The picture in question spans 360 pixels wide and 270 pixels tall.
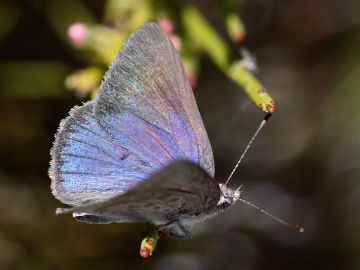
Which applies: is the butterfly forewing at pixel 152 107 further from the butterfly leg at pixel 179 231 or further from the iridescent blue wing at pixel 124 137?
the butterfly leg at pixel 179 231

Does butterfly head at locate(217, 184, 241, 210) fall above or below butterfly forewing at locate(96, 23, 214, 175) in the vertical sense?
below

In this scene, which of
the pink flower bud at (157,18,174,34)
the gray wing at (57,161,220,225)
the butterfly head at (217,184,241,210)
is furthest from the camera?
the pink flower bud at (157,18,174,34)

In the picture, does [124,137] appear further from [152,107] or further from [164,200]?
[164,200]

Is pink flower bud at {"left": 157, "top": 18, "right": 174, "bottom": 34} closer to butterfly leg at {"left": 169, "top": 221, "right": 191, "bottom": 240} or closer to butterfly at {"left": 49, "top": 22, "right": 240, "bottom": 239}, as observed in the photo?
butterfly at {"left": 49, "top": 22, "right": 240, "bottom": 239}

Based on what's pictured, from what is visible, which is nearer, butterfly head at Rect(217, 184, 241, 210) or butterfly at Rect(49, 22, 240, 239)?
butterfly at Rect(49, 22, 240, 239)

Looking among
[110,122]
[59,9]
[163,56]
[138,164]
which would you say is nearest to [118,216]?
[138,164]

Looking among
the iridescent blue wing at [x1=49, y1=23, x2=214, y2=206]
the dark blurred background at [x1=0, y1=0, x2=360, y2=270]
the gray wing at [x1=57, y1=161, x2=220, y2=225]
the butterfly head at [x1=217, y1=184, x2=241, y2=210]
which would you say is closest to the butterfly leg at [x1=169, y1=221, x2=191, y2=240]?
the gray wing at [x1=57, y1=161, x2=220, y2=225]
